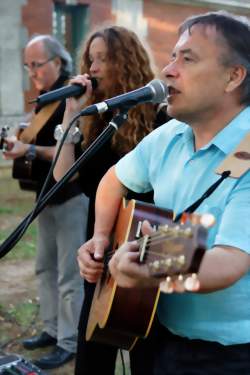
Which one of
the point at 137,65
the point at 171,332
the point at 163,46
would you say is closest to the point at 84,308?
the point at 171,332

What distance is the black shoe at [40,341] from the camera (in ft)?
10.8

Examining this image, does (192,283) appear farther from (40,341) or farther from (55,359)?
(40,341)

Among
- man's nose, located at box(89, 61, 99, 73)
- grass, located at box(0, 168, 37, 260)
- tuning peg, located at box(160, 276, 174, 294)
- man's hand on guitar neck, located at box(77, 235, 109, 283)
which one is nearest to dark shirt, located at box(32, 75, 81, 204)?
man's nose, located at box(89, 61, 99, 73)

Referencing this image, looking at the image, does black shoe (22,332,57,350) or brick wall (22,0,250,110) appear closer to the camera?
black shoe (22,332,57,350)

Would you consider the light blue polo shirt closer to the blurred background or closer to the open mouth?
the open mouth

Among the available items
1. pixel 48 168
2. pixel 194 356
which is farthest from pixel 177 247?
pixel 48 168

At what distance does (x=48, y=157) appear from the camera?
295cm

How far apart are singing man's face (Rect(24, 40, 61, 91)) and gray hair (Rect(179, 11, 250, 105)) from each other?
171 centimetres

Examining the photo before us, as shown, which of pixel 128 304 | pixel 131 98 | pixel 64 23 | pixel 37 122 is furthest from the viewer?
pixel 64 23

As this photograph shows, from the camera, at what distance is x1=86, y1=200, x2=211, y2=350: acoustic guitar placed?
1066 mm

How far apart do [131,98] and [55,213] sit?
1.43 metres

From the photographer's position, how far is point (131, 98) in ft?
5.80

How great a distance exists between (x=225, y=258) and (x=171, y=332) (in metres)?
0.47

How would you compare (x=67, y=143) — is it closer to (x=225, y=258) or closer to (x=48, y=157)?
(x=48, y=157)
